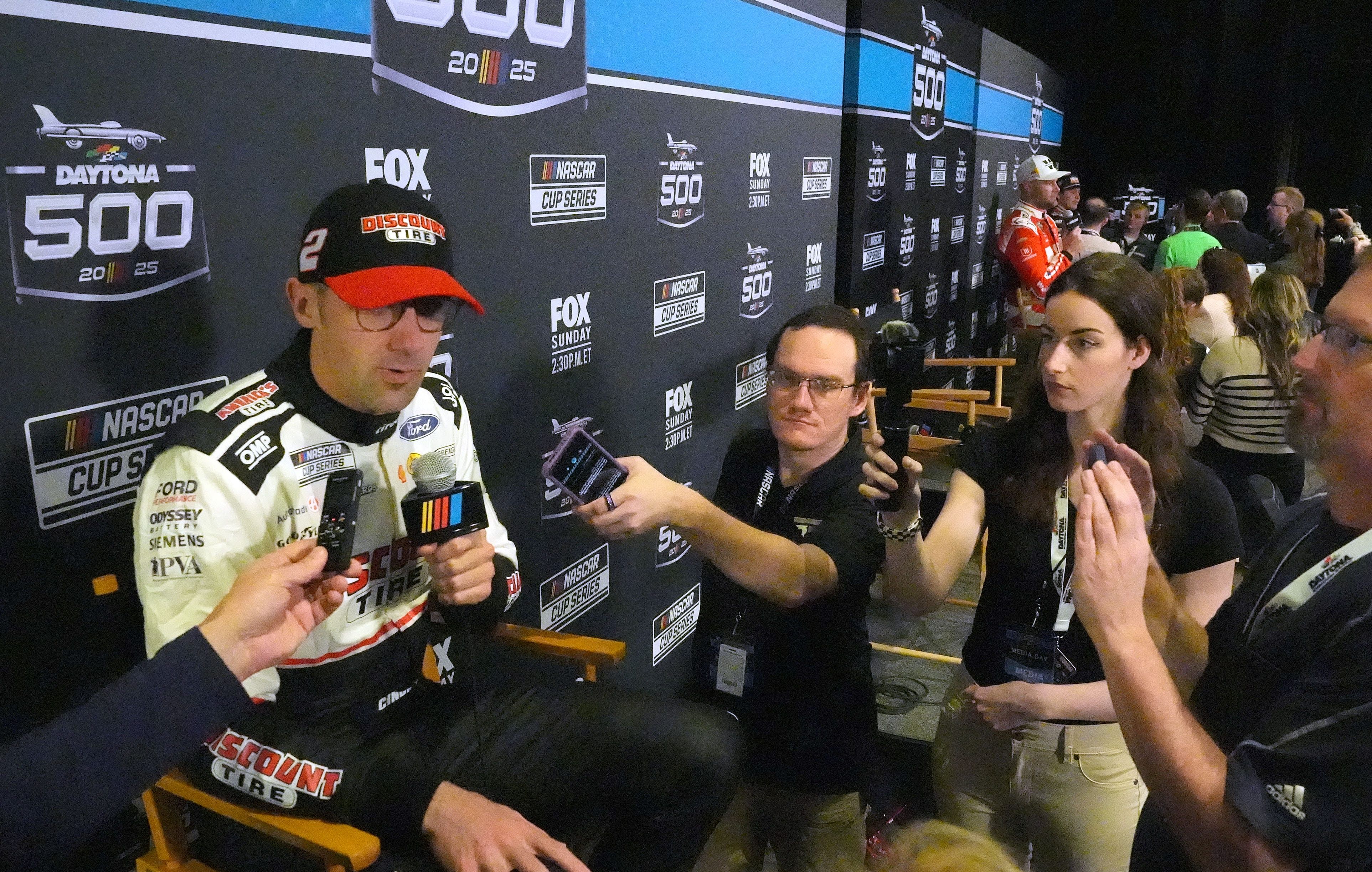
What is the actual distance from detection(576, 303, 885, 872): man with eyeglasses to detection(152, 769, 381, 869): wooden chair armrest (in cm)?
66

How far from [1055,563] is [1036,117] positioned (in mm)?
8014

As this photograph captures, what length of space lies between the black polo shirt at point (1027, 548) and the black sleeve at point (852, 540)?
0.23m

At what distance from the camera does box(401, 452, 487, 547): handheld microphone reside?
4.09ft

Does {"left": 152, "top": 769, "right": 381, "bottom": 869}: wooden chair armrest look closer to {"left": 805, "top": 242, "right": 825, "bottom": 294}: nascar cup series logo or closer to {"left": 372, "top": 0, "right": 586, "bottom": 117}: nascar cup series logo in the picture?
{"left": 372, "top": 0, "right": 586, "bottom": 117}: nascar cup series logo

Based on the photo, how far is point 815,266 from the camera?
13.6 ft

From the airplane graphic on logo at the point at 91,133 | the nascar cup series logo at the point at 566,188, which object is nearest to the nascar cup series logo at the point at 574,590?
the nascar cup series logo at the point at 566,188

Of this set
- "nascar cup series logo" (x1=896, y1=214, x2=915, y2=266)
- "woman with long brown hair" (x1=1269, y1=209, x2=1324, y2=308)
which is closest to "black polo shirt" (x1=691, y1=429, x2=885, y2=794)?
"nascar cup series logo" (x1=896, y1=214, x2=915, y2=266)

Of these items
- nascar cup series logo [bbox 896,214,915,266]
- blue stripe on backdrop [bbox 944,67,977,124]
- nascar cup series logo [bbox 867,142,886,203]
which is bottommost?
nascar cup series logo [bbox 896,214,915,266]

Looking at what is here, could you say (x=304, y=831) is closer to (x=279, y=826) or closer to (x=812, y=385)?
(x=279, y=826)

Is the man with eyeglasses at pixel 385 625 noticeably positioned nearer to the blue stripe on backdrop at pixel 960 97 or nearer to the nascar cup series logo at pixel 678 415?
the nascar cup series logo at pixel 678 415

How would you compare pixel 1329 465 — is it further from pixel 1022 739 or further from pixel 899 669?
pixel 899 669

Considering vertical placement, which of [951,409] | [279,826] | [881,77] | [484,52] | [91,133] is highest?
[881,77]

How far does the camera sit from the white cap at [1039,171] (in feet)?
18.2

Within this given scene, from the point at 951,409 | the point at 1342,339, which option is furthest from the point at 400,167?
→ the point at 951,409
